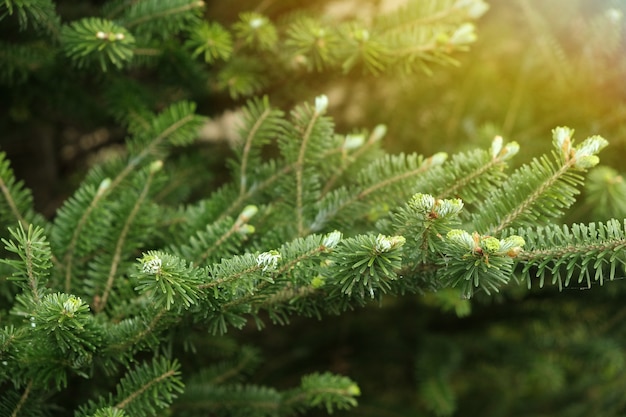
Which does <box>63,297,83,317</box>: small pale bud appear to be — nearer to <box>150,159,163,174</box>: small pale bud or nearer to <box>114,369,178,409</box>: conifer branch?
<box>114,369,178,409</box>: conifer branch

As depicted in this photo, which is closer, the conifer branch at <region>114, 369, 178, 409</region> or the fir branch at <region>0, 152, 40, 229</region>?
the conifer branch at <region>114, 369, 178, 409</region>

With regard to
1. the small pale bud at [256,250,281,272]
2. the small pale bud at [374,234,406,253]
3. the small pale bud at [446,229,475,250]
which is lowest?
the small pale bud at [256,250,281,272]

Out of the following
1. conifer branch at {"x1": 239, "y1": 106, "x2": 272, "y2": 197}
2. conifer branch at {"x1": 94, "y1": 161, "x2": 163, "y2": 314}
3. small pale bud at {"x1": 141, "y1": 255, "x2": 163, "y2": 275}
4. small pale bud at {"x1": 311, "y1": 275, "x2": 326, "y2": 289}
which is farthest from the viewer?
conifer branch at {"x1": 239, "y1": 106, "x2": 272, "y2": 197}

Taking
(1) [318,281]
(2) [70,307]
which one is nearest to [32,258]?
(2) [70,307]

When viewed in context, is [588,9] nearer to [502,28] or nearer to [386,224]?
[502,28]

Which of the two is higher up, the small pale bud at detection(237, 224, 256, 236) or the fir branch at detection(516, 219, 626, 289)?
the small pale bud at detection(237, 224, 256, 236)

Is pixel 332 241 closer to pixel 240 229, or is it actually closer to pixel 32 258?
pixel 240 229

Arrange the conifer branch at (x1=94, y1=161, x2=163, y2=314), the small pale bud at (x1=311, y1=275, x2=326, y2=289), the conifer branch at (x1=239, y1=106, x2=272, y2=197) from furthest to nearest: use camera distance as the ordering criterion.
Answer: the conifer branch at (x1=239, y1=106, x2=272, y2=197) < the conifer branch at (x1=94, y1=161, x2=163, y2=314) < the small pale bud at (x1=311, y1=275, x2=326, y2=289)

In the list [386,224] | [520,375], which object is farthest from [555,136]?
[520,375]

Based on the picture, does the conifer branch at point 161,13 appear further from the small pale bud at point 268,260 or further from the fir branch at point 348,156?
the small pale bud at point 268,260

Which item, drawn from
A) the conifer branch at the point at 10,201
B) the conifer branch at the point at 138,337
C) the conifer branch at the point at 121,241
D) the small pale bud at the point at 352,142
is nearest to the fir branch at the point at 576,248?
the small pale bud at the point at 352,142

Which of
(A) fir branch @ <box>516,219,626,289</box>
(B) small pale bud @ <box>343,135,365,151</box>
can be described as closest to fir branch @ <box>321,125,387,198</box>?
(B) small pale bud @ <box>343,135,365,151</box>
